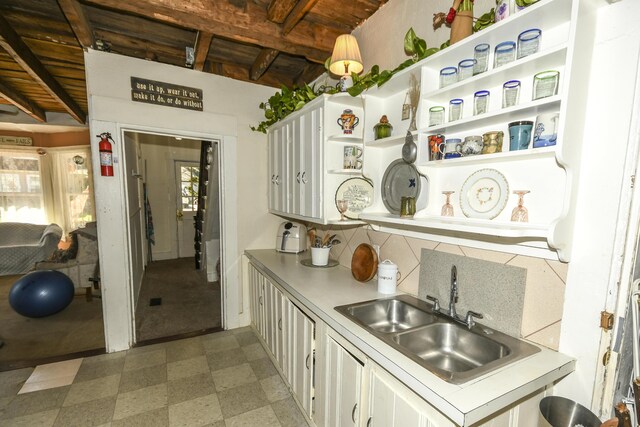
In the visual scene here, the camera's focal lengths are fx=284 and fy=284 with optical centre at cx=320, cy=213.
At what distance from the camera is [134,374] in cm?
227

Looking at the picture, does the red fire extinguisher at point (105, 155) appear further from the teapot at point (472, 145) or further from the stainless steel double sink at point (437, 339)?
the teapot at point (472, 145)

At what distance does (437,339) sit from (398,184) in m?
0.90

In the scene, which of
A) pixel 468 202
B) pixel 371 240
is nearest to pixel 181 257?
pixel 371 240

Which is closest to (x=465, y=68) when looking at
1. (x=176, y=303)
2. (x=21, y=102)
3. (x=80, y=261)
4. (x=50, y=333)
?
(x=176, y=303)

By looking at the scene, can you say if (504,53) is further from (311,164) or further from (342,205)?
(311,164)

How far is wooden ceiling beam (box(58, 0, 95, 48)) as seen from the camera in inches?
71.4

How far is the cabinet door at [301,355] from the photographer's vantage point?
5.57 ft

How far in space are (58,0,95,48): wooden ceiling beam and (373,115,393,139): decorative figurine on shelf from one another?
208 cm

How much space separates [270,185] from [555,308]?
97.9 inches

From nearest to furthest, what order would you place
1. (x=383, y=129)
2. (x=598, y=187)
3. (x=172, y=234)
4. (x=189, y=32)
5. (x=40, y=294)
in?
(x=598, y=187), (x=383, y=129), (x=189, y=32), (x=40, y=294), (x=172, y=234)

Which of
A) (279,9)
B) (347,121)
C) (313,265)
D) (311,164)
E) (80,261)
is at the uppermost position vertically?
(279,9)

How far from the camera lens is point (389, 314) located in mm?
1673

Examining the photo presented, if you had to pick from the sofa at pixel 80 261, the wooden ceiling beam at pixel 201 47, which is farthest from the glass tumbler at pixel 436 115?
the sofa at pixel 80 261

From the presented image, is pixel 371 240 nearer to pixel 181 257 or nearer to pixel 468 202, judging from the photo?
pixel 468 202
